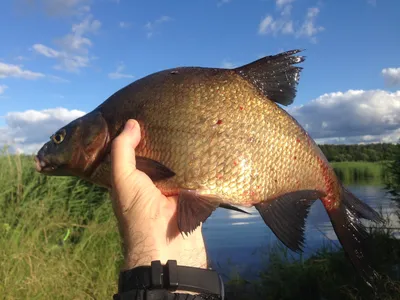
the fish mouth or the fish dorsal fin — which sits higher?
the fish dorsal fin

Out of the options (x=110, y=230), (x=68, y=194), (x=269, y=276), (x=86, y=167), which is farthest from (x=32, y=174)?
(x=86, y=167)

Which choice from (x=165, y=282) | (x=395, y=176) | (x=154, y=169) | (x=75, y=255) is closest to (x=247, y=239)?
(x=395, y=176)

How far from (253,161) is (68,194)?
23.7 feet

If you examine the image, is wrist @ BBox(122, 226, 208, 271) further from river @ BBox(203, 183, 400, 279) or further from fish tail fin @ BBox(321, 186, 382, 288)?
river @ BBox(203, 183, 400, 279)

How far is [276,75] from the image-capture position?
287cm

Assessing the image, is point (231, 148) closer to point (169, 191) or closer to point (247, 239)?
point (169, 191)

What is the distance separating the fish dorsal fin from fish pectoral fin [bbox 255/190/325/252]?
69cm

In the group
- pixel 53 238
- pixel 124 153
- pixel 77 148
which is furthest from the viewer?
pixel 53 238

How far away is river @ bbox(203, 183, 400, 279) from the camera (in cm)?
1066

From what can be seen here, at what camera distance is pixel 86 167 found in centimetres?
304

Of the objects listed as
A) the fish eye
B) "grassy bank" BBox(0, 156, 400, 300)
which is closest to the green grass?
"grassy bank" BBox(0, 156, 400, 300)

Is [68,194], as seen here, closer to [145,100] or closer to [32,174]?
[32,174]

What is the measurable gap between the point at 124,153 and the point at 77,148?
1.87 feet

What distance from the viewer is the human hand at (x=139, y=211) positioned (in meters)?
2.65
